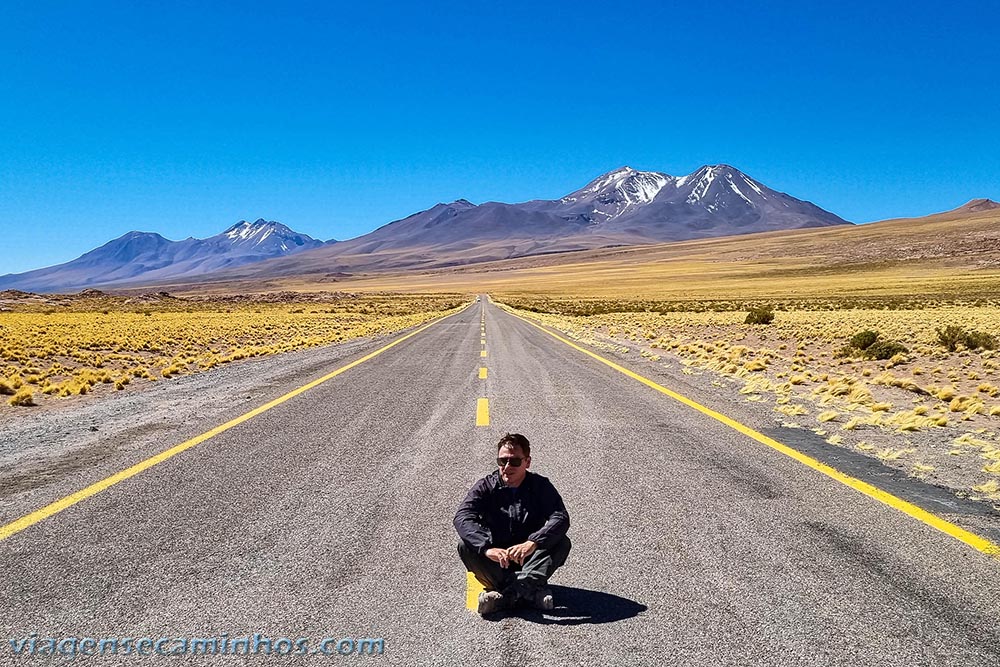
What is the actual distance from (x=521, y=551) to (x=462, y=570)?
58 centimetres

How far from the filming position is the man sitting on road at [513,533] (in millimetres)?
3643

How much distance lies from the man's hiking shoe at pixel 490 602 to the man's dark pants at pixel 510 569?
0.12m

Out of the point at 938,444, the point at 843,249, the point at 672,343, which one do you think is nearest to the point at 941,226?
the point at 843,249

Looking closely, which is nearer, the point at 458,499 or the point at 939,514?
the point at 939,514

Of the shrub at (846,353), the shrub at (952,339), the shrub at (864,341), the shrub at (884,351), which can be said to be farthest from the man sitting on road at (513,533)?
the shrub at (952,339)

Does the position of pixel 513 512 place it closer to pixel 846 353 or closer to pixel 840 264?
pixel 846 353

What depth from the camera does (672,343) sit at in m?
23.6

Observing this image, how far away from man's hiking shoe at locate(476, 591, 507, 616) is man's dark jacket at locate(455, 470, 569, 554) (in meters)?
0.35

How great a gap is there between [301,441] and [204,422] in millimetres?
2171

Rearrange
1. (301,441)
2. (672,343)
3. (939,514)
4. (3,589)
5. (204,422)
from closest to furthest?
(3,589), (939,514), (301,441), (204,422), (672,343)

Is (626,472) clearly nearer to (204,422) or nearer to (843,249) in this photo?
(204,422)

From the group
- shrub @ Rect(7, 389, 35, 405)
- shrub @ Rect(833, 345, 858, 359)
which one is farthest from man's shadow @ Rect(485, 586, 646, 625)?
shrub @ Rect(833, 345, 858, 359)

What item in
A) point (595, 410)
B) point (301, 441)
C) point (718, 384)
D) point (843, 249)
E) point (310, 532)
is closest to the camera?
point (310, 532)

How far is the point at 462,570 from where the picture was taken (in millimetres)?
4102
